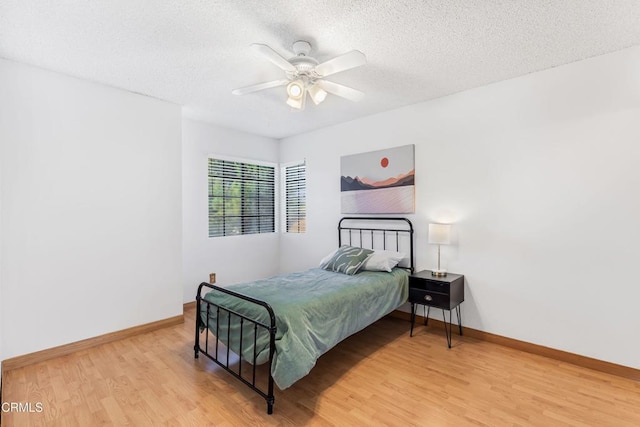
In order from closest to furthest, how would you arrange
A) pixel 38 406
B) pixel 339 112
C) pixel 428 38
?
pixel 38 406 < pixel 428 38 < pixel 339 112

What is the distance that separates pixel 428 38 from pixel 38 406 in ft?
12.3

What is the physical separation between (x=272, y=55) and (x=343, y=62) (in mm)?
478

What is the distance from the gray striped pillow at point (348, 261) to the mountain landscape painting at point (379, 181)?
0.66m

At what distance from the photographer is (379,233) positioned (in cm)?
395

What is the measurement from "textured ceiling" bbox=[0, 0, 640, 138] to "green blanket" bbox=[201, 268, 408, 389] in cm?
195

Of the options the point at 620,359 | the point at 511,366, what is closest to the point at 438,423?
the point at 511,366

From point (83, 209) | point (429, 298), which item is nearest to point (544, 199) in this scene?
point (429, 298)

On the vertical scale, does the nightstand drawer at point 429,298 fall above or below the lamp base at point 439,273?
below

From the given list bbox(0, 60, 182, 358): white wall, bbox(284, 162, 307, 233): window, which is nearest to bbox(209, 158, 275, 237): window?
bbox(284, 162, 307, 233): window

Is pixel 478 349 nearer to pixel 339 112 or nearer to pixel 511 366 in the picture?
pixel 511 366

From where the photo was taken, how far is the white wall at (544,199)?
2422mm

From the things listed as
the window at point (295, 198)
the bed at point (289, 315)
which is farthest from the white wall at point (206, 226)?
the bed at point (289, 315)

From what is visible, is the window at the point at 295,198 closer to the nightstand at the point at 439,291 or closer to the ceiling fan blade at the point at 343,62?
the nightstand at the point at 439,291

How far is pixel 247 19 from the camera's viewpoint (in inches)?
77.5
